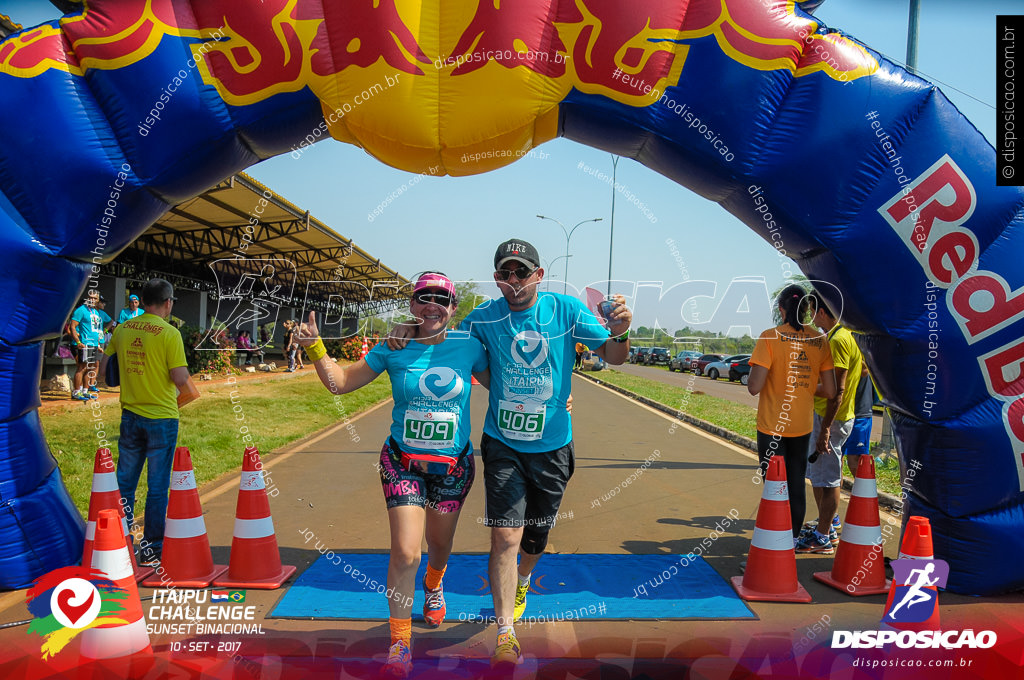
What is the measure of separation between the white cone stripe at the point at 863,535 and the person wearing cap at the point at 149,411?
4.45m

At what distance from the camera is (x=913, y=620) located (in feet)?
10.8

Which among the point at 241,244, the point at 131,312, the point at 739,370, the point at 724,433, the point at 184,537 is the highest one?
the point at 241,244

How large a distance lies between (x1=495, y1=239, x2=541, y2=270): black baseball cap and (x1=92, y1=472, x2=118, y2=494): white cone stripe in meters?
2.69

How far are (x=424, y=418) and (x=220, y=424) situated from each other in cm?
777

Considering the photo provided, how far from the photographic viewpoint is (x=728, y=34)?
3.91 meters

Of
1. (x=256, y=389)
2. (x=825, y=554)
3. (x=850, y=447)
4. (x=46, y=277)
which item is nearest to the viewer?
(x=46, y=277)

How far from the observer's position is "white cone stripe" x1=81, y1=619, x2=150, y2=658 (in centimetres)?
279

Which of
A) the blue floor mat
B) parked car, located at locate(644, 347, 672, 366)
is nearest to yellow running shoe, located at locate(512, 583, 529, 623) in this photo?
the blue floor mat

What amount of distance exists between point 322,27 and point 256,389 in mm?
11175

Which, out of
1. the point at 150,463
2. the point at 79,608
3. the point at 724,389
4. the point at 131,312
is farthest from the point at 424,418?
the point at 724,389

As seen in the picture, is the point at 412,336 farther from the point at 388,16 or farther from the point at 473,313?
the point at 388,16

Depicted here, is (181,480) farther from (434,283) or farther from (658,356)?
(658,356)

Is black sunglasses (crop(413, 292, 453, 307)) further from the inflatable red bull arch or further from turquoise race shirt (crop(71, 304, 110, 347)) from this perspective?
turquoise race shirt (crop(71, 304, 110, 347))

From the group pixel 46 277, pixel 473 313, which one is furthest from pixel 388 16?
pixel 46 277
